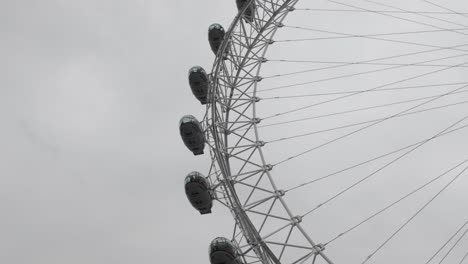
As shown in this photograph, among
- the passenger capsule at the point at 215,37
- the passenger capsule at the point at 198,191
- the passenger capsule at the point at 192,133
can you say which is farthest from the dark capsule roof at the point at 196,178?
the passenger capsule at the point at 215,37

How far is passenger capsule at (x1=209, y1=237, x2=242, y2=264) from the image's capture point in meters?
20.0

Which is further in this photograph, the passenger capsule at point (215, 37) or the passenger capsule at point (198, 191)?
the passenger capsule at point (215, 37)

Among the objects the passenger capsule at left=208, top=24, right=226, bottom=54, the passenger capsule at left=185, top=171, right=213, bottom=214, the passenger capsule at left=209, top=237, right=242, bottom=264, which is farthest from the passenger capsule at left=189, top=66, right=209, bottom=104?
the passenger capsule at left=209, top=237, right=242, bottom=264

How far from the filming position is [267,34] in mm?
25266

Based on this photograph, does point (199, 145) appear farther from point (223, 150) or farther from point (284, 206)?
point (284, 206)

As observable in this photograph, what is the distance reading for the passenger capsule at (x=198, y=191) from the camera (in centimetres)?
2250

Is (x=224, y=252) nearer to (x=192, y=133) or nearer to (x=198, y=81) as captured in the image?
(x=192, y=133)

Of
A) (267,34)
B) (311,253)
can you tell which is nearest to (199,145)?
(267,34)

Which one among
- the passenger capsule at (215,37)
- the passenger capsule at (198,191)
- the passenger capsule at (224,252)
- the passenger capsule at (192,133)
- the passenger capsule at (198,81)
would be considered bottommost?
the passenger capsule at (224,252)

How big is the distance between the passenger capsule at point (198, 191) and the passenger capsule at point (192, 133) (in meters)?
1.95

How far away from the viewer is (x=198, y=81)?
2595 cm

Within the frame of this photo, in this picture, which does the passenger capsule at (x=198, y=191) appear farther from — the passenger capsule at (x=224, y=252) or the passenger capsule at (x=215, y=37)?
the passenger capsule at (x=215, y=37)

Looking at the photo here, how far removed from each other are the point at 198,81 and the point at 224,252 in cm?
887

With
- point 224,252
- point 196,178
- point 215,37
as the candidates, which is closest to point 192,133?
point 196,178
